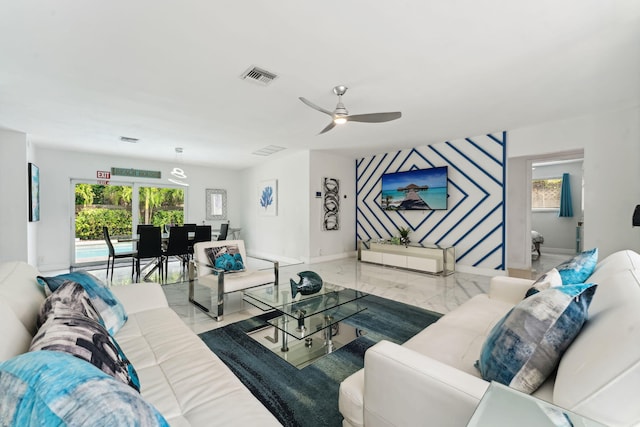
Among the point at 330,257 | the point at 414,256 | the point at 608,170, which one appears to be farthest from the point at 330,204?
the point at 608,170

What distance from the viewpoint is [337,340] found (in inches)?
95.2

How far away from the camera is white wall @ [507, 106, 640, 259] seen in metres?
3.75

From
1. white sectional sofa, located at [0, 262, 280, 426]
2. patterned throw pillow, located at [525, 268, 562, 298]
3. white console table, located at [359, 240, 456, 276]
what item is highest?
patterned throw pillow, located at [525, 268, 562, 298]

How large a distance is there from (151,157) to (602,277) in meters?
7.83

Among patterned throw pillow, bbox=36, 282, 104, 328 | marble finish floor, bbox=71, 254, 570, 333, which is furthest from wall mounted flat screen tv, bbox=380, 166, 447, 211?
patterned throw pillow, bbox=36, 282, 104, 328

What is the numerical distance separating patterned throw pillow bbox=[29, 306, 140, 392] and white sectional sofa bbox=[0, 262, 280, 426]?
0.36 feet

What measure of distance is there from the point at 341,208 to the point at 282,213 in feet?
4.94

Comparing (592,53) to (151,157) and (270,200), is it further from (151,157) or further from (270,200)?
(151,157)

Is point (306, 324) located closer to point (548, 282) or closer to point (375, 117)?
point (548, 282)

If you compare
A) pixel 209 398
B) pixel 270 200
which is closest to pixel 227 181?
pixel 270 200

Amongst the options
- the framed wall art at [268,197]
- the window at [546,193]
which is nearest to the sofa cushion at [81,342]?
the framed wall art at [268,197]

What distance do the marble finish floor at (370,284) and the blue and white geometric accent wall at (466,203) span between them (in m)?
0.56

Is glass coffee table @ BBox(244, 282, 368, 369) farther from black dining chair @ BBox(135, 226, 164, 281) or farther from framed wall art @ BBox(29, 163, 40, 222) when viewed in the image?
framed wall art @ BBox(29, 163, 40, 222)

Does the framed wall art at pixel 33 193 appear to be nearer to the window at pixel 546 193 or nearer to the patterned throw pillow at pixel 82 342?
the patterned throw pillow at pixel 82 342
